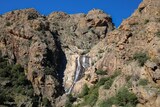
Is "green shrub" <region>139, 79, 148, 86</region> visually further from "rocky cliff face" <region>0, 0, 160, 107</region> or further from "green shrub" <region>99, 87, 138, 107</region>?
"green shrub" <region>99, 87, 138, 107</region>

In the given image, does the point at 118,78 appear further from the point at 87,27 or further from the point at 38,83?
the point at 87,27

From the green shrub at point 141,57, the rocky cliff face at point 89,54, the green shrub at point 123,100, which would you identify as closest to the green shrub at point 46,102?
the rocky cliff face at point 89,54

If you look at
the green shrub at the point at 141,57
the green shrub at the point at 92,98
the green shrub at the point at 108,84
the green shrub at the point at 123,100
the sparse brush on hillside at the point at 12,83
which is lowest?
the green shrub at the point at 123,100

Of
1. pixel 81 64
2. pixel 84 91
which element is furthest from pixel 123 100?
pixel 81 64

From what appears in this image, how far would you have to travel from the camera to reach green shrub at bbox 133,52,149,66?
60344 mm

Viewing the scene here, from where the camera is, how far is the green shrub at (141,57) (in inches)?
2376

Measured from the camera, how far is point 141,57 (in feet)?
204

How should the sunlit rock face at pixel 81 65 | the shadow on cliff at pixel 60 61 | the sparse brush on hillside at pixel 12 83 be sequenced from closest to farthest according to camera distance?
the sparse brush on hillside at pixel 12 83 < the sunlit rock face at pixel 81 65 < the shadow on cliff at pixel 60 61

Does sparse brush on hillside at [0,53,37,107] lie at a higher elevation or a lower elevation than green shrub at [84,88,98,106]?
higher

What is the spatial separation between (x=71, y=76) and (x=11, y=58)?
1521cm

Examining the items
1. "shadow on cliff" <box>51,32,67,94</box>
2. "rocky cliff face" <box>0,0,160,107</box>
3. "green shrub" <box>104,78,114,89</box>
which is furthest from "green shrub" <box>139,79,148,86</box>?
→ "shadow on cliff" <box>51,32,67,94</box>

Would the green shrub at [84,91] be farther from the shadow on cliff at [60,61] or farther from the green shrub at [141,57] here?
the shadow on cliff at [60,61]

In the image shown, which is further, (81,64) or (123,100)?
(81,64)

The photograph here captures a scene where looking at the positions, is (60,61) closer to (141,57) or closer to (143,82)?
(141,57)
